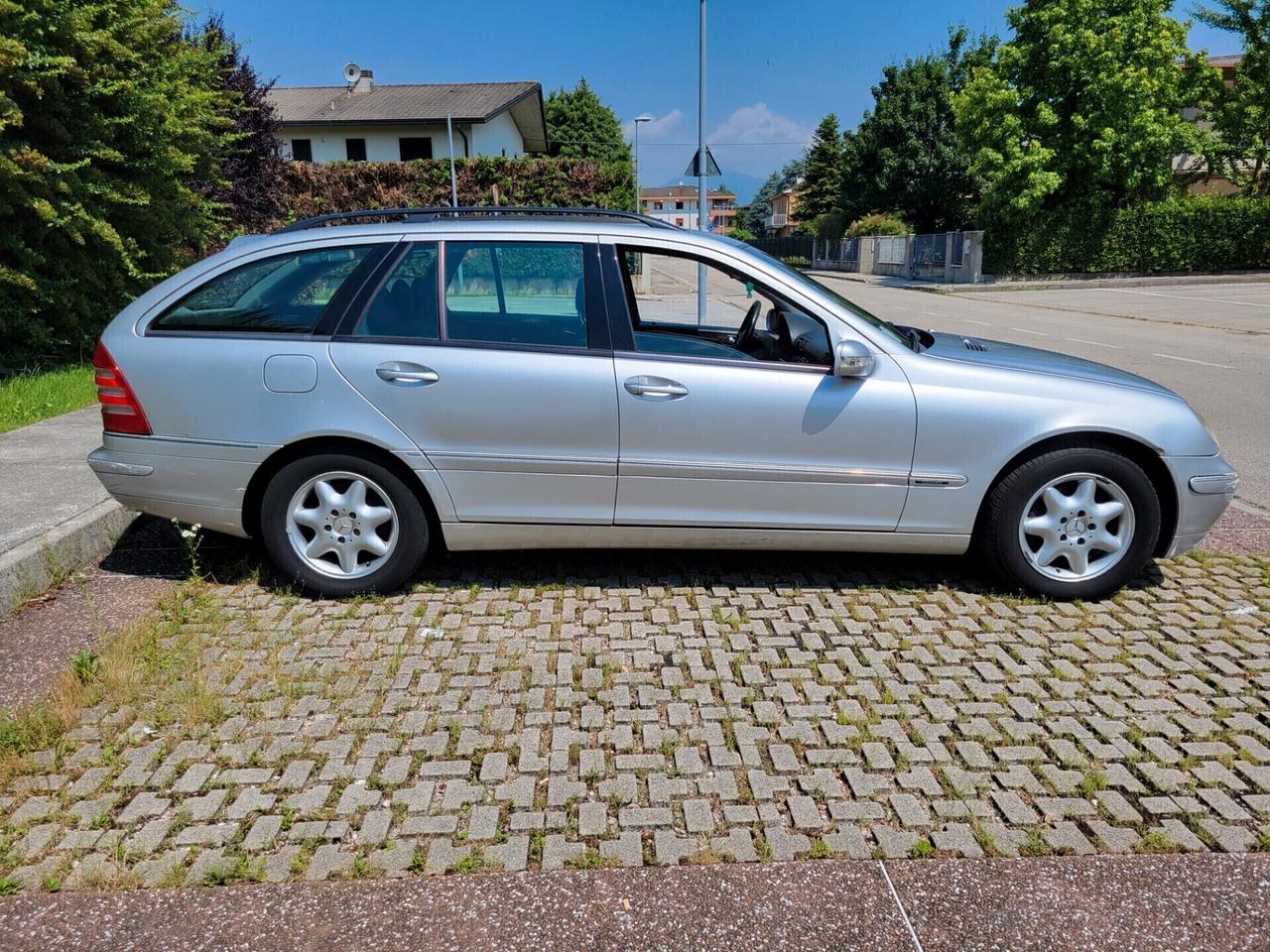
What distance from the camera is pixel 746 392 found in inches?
173

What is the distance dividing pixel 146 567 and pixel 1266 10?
42.6 metres

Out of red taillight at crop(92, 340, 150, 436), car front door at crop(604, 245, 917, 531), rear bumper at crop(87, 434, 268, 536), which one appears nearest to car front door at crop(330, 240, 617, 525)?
car front door at crop(604, 245, 917, 531)

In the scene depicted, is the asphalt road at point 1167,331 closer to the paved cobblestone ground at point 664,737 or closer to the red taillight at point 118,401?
the paved cobblestone ground at point 664,737

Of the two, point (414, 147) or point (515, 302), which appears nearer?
point (515, 302)

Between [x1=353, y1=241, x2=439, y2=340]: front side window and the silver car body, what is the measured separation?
0.08m

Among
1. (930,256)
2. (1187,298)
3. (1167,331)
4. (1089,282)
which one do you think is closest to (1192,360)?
(1167,331)

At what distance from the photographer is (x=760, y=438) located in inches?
173

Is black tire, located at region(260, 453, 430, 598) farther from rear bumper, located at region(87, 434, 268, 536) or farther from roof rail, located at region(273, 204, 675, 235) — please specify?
roof rail, located at region(273, 204, 675, 235)

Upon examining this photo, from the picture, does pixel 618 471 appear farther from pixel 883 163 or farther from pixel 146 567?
pixel 883 163

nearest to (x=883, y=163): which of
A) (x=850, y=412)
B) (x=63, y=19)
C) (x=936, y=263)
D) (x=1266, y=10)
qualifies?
(x=936, y=263)

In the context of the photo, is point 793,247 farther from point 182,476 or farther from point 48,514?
point 182,476

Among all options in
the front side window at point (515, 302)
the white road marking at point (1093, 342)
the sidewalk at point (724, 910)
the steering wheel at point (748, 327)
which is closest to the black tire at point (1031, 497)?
the steering wheel at point (748, 327)

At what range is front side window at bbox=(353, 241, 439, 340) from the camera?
179 inches

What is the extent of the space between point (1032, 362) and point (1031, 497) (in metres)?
0.72
